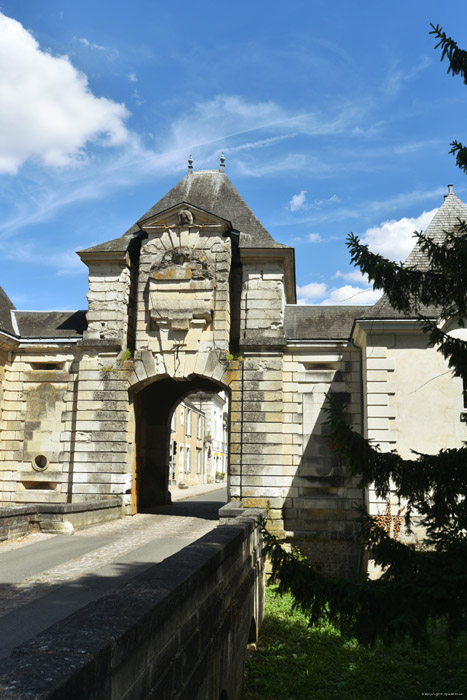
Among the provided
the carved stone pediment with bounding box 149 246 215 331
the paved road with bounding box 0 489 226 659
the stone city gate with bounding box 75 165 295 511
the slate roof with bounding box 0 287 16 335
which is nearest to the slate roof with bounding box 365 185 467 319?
the stone city gate with bounding box 75 165 295 511

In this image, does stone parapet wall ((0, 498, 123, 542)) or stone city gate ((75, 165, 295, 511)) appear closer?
stone parapet wall ((0, 498, 123, 542))

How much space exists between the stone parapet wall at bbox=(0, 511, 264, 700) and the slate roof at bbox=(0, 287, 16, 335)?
10.8 meters

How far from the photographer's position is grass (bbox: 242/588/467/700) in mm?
7625

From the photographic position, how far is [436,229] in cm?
1398

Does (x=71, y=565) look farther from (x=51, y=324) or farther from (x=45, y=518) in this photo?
(x=51, y=324)

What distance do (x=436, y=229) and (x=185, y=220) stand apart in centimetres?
609

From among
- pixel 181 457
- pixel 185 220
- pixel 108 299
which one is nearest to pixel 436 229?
pixel 185 220

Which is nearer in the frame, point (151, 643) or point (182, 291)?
point (151, 643)

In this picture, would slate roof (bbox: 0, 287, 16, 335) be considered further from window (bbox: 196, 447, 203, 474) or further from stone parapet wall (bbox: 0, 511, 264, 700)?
window (bbox: 196, 447, 203, 474)

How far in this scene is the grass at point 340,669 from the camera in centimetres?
762

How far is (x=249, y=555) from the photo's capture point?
836cm

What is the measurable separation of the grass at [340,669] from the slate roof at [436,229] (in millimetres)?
6526

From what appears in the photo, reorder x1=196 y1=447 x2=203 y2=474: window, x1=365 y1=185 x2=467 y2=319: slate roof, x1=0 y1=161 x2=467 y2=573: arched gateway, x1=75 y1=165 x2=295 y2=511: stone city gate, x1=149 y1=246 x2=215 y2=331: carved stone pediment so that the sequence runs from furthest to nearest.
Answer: x1=196 y1=447 x2=203 y2=474: window → x1=149 y1=246 x2=215 y2=331: carved stone pediment → x1=75 y1=165 x2=295 y2=511: stone city gate → x1=0 y1=161 x2=467 y2=573: arched gateway → x1=365 y1=185 x2=467 y2=319: slate roof

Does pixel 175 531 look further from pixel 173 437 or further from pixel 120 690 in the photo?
pixel 173 437
